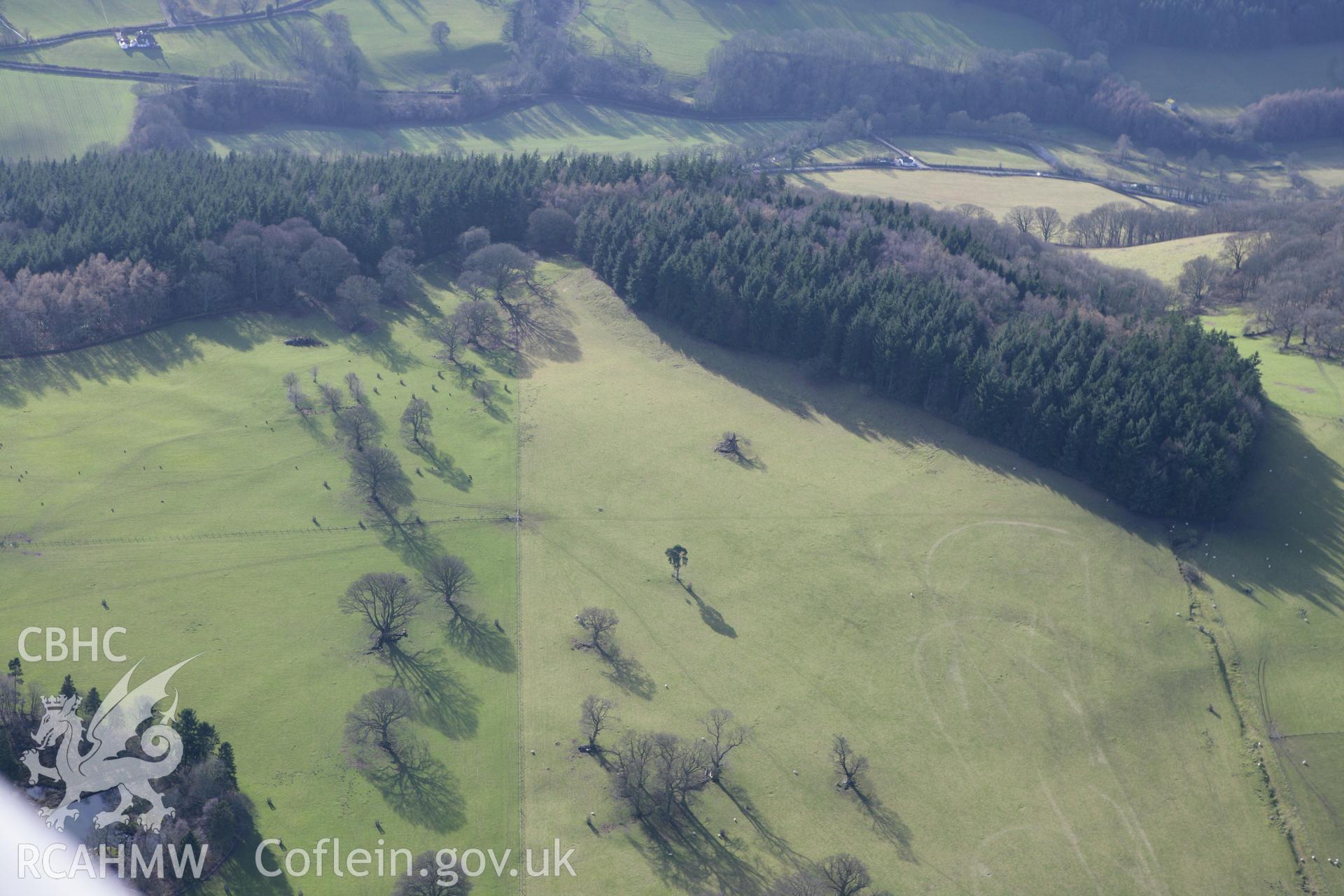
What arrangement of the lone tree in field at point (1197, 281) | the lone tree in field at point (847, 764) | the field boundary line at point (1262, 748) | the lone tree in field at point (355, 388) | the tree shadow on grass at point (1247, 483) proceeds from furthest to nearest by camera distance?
the lone tree in field at point (1197, 281) → the lone tree in field at point (355, 388) → the tree shadow on grass at point (1247, 483) → the lone tree in field at point (847, 764) → the field boundary line at point (1262, 748)

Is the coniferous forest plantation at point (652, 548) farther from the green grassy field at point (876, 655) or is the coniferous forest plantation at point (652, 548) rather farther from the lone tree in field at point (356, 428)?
the lone tree in field at point (356, 428)

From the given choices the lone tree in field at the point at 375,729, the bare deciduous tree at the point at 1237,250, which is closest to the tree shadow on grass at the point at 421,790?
the lone tree in field at the point at 375,729

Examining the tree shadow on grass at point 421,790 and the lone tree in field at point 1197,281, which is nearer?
the tree shadow on grass at point 421,790

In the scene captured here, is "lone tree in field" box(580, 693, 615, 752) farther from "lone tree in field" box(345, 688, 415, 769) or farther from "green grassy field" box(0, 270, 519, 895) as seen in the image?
"lone tree in field" box(345, 688, 415, 769)

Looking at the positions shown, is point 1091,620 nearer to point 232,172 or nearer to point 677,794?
point 677,794

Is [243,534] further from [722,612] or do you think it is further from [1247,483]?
[1247,483]

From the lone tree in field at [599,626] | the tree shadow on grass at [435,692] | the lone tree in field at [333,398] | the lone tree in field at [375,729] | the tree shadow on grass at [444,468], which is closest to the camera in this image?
the lone tree in field at [375,729]

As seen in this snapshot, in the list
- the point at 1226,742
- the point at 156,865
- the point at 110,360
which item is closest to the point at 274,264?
the point at 110,360
